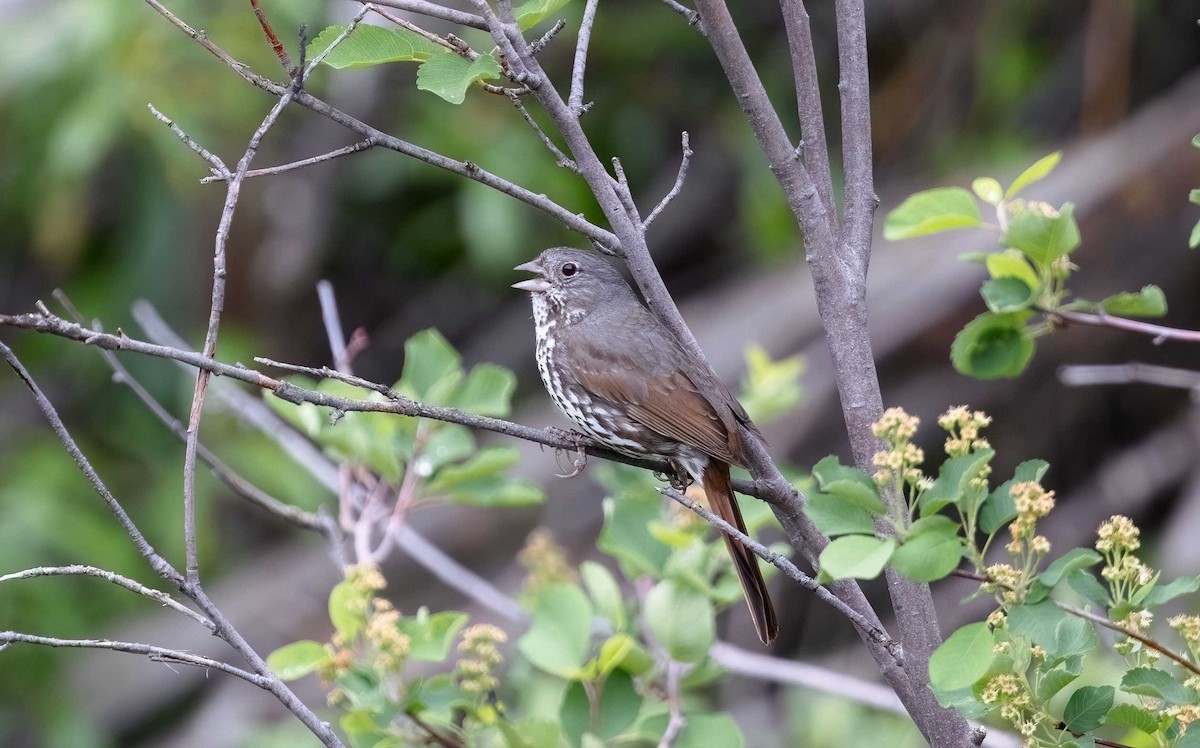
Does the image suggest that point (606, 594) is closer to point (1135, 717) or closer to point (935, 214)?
point (935, 214)

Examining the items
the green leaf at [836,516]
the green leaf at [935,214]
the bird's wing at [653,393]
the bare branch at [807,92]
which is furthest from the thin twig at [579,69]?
the bird's wing at [653,393]

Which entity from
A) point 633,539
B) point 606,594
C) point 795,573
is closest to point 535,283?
point 633,539

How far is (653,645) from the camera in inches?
119

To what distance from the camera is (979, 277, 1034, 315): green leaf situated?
209 cm

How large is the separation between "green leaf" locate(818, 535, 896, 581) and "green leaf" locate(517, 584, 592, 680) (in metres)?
0.99

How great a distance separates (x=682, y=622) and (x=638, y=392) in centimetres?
73

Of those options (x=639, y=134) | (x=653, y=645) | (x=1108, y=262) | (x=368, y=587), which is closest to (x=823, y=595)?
(x=368, y=587)

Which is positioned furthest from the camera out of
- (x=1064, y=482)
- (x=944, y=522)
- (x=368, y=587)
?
(x=1064, y=482)

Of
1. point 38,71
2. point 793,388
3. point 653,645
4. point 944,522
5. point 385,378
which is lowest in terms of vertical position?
point 653,645

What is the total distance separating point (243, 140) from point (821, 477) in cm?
479

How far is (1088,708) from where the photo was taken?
1800 mm

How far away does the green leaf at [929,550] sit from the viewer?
1640mm

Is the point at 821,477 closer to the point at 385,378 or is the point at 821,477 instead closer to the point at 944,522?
the point at 944,522

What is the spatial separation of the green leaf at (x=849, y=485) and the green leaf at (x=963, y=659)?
214mm
